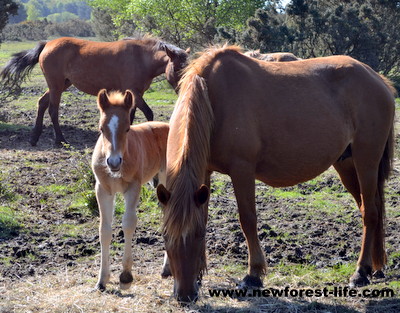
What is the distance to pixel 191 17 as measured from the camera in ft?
68.0

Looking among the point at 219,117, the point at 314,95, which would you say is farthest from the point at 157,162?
the point at 314,95

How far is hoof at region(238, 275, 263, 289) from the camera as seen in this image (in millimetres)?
4578

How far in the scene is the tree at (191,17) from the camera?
20.7 metres

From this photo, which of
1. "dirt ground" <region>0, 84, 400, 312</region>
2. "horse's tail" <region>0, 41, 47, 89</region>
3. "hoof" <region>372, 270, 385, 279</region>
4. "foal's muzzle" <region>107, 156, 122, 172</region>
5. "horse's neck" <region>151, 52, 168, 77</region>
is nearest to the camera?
"foal's muzzle" <region>107, 156, 122, 172</region>

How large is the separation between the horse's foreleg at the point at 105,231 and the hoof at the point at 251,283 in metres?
1.09

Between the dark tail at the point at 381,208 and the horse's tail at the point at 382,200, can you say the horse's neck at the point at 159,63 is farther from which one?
the dark tail at the point at 381,208

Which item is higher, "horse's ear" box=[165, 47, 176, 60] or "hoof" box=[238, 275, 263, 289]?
"horse's ear" box=[165, 47, 176, 60]

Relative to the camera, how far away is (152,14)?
21688mm

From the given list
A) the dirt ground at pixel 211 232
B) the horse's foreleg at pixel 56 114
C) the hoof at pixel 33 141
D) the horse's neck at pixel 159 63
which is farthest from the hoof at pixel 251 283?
the hoof at pixel 33 141

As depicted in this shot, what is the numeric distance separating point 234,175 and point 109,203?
3.79ft

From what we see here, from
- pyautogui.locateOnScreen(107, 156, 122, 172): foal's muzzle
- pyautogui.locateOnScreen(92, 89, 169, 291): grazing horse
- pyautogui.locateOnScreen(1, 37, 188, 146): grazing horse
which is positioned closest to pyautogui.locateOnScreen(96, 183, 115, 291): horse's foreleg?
pyautogui.locateOnScreen(92, 89, 169, 291): grazing horse

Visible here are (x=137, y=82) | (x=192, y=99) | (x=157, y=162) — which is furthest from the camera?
(x=137, y=82)

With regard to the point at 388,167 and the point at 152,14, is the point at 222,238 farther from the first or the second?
the point at 152,14

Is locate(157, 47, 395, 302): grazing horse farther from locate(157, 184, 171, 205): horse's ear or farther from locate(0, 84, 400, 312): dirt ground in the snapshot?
locate(0, 84, 400, 312): dirt ground
